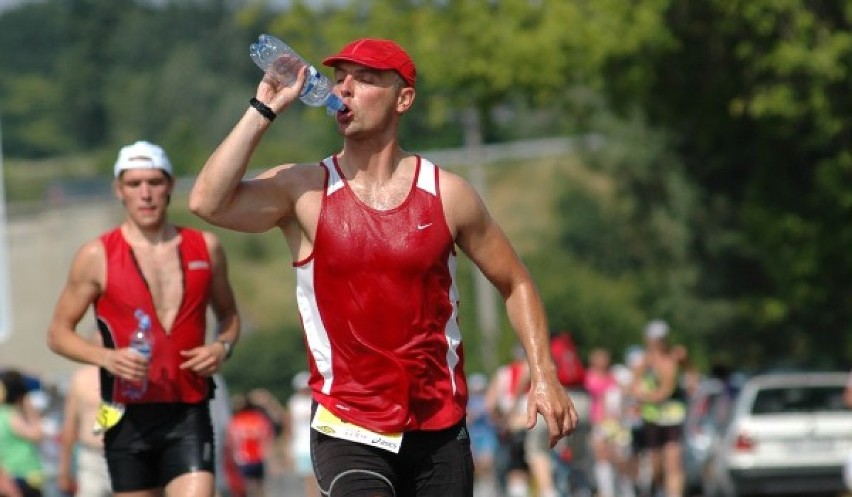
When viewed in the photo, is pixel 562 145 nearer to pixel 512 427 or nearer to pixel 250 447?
pixel 250 447

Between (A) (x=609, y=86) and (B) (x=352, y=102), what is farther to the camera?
(A) (x=609, y=86)

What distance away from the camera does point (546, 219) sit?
109 meters

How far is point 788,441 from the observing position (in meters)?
22.8

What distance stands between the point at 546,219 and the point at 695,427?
82.9m

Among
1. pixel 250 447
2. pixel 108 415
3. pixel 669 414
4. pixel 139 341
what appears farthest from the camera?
pixel 250 447

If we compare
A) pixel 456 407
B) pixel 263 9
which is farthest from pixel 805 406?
pixel 456 407

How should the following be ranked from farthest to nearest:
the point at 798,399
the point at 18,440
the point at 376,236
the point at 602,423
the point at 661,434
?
1. the point at 602,423
2. the point at 661,434
3. the point at 798,399
4. the point at 18,440
5. the point at 376,236

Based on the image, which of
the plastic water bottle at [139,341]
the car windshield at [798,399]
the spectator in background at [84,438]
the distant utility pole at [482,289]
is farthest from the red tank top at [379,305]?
the distant utility pole at [482,289]

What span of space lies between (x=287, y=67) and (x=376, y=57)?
0.41 meters

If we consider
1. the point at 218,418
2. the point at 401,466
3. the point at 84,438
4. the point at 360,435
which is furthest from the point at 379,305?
the point at 84,438

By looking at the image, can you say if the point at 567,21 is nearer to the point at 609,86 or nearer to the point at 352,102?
the point at 609,86

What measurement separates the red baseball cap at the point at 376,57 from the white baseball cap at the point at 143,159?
2.38m

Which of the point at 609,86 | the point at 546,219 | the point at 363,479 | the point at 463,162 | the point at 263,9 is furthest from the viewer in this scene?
the point at 546,219

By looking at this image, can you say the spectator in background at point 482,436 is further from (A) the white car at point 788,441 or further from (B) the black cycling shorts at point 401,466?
(B) the black cycling shorts at point 401,466
